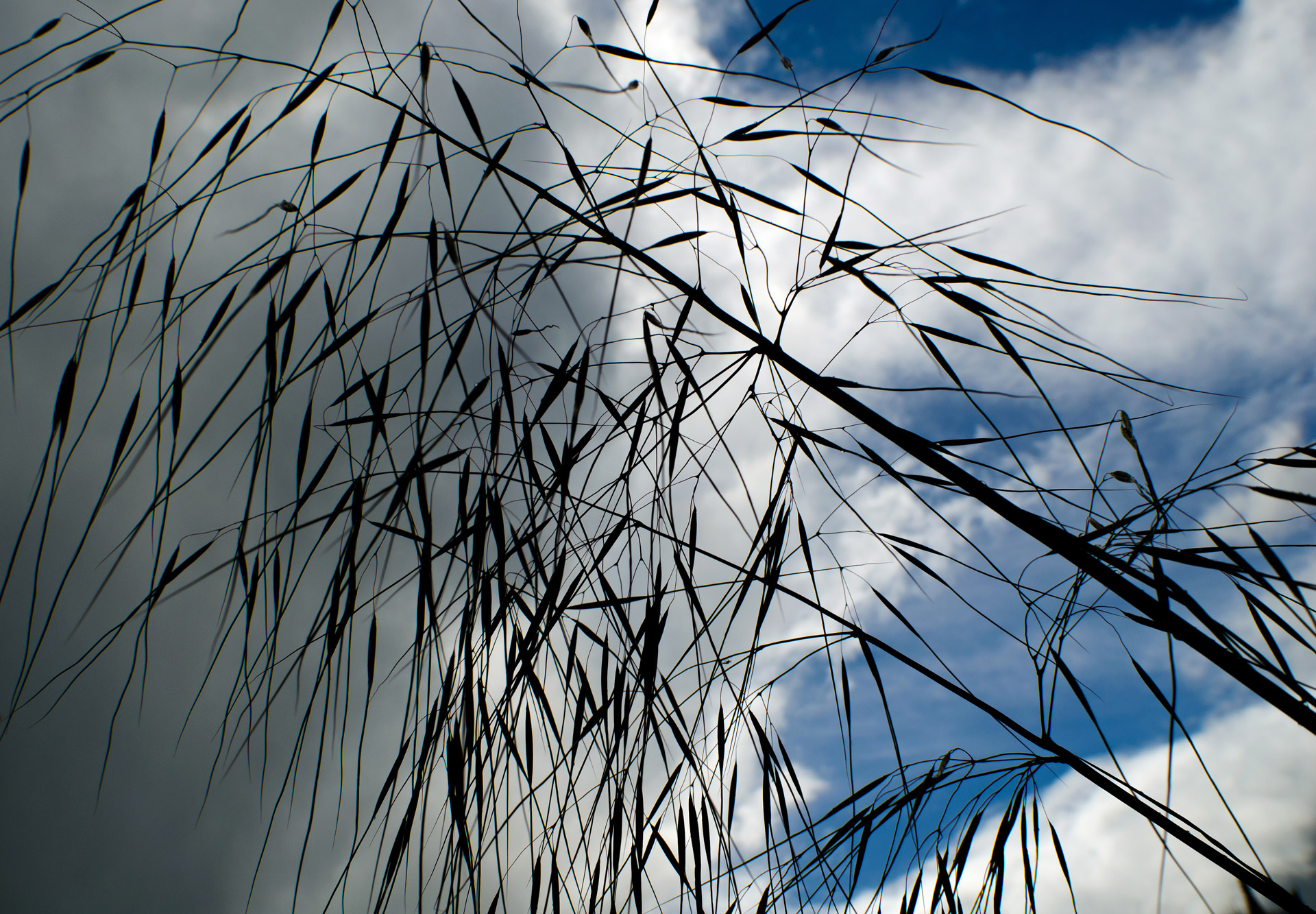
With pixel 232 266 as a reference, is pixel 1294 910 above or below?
below

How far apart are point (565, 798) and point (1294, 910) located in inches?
25.3

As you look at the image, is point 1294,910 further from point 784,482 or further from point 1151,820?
point 784,482

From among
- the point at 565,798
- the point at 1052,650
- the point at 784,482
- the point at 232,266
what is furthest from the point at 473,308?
the point at 1052,650

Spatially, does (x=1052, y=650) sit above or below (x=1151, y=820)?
above

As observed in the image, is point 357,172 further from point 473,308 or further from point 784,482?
point 784,482

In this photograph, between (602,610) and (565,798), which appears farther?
(602,610)

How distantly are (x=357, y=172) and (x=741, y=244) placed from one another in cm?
43

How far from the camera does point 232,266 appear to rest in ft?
2.10

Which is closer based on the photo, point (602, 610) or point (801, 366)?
point (801, 366)

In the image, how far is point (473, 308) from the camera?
60 cm

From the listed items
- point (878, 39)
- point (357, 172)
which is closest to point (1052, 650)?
point (878, 39)

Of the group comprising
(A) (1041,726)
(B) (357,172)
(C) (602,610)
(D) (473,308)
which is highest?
(B) (357,172)

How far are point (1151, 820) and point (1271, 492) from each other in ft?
1.08

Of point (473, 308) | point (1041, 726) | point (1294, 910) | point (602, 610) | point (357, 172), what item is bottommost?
point (1294, 910)
